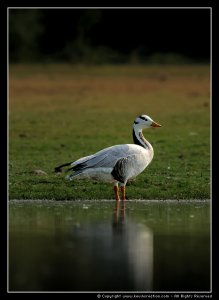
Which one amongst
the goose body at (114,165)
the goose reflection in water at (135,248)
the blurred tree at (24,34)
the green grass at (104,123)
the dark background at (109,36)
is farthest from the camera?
the blurred tree at (24,34)

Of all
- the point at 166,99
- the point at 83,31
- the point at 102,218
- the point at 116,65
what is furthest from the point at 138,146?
the point at 83,31

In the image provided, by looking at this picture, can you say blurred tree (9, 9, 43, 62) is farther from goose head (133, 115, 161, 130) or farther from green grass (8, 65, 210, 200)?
goose head (133, 115, 161, 130)

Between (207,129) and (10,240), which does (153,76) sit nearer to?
(207,129)

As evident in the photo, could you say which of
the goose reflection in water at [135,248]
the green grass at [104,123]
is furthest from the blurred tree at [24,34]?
the goose reflection in water at [135,248]

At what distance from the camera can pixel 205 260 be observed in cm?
897

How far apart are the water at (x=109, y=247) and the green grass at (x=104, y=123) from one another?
1.21 metres

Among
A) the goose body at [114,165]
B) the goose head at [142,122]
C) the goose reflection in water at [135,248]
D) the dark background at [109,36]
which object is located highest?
the dark background at [109,36]

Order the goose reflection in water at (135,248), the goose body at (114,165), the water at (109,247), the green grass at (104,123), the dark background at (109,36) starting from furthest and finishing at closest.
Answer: the dark background at (109,36)
the green grass at (104,123)
the goose body at (114,165)
the goose reflection in water at (135,248)
the water at (109,247)

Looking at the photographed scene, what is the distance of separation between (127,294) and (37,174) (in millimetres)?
6814

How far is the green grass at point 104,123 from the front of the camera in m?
13.6

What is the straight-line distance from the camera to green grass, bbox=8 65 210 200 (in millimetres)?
13641

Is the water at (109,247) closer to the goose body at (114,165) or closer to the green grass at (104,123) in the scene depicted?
the goose body at (114,165)

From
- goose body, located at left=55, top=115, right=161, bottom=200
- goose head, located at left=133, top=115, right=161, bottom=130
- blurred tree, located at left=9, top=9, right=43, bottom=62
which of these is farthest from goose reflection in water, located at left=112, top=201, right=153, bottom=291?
blurred tree, located at left=9, top=9, right=43, bottom=62

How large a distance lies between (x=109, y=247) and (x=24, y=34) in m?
32.6
